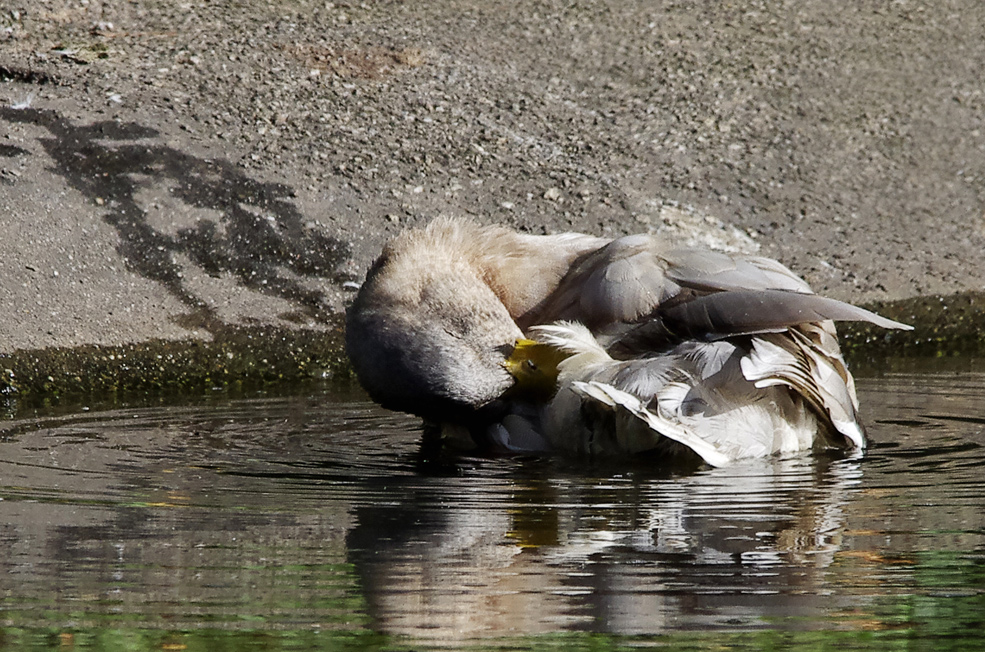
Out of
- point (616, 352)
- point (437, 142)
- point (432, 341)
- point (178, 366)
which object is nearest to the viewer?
point (432, 341)

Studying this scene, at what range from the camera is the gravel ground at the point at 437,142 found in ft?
23.9

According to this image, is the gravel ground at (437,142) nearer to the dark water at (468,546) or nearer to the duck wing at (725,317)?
the dark water at (468,546)

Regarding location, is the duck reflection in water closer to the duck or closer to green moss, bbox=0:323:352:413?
the duck

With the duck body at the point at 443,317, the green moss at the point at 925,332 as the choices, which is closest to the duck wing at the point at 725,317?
the duck body at the point at 443,317

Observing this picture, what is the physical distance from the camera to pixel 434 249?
4.94 meters

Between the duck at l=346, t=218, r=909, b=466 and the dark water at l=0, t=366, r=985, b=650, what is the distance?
0.42 ft

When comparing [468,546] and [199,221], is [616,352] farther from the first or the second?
[199,221]

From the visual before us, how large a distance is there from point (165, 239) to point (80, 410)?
1725 millimetres

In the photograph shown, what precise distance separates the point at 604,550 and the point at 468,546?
334 millimetres

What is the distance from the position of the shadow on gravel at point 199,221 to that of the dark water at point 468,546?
1.99 metres

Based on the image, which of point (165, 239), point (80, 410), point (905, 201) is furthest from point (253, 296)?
point (905, 201)

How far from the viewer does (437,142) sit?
8516 mm

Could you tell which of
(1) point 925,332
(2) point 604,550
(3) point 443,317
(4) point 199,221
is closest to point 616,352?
(3) point 443,317

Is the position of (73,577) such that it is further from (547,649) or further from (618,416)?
(618,416)
